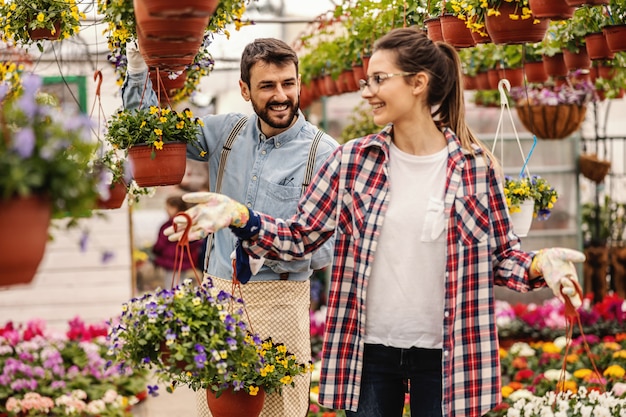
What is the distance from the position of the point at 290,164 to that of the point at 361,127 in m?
3.18

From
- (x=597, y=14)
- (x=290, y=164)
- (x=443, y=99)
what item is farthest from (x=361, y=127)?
(x=443, y=99)

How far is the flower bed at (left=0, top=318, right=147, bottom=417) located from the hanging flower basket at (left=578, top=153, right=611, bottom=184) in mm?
4270

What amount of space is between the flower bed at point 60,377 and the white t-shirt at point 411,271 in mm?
3054

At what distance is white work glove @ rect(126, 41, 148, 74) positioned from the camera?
338cm

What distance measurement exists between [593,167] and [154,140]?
601cm

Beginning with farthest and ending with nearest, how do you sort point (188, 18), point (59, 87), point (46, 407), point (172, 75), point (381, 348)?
point (59, 87)
point (46, 407)
point (172, 75)
point (381, 348)
point (188, 18)

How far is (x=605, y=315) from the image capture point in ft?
24.6

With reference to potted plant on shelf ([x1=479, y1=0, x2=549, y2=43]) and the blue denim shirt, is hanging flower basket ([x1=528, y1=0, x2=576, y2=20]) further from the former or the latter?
the blue denim shirt

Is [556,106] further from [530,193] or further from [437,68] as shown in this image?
[437,68]

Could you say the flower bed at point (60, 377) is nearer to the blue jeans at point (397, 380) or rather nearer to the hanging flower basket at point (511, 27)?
the hanging flower basket at point (511, 27)

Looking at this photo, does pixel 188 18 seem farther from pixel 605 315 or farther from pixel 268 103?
pixel 605 315

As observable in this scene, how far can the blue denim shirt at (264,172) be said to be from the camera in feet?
11.3

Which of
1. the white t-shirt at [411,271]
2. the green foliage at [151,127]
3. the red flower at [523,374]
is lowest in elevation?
the red flower at [523,374]

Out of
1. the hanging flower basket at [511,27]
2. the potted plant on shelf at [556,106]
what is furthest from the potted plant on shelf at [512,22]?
the potted plant on shelf at [556,106]
